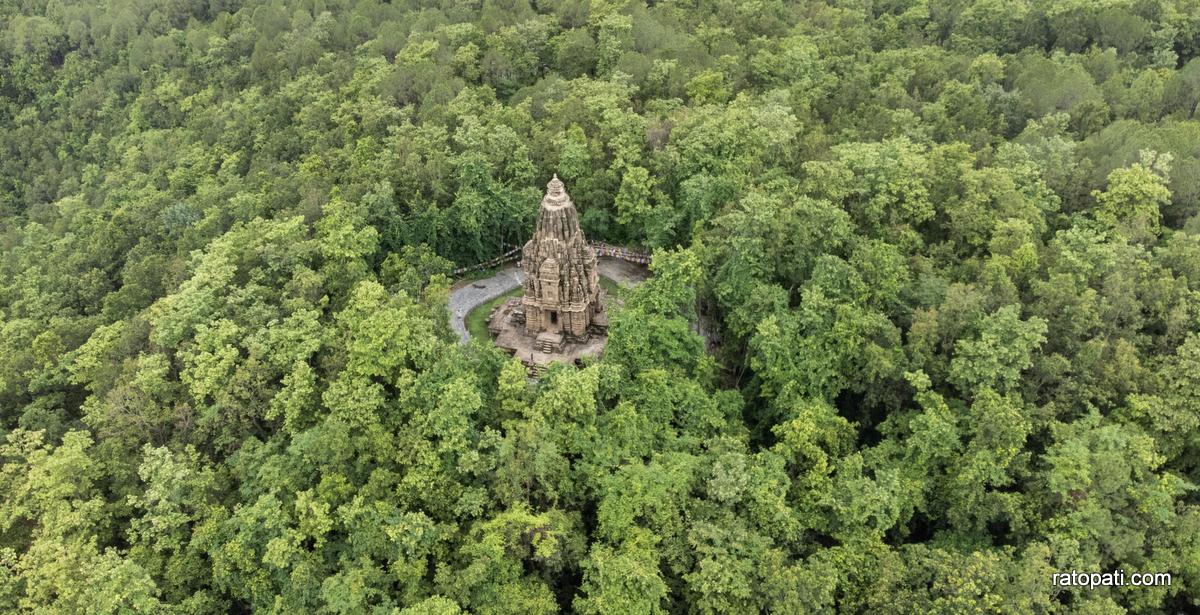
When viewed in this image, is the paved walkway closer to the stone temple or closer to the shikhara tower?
the stone temple

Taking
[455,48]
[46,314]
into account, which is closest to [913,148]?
[455,48]

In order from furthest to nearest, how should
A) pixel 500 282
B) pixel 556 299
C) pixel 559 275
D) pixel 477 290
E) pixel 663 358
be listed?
pixel 500 282 < pixel 477 290 < pixel 556 299 < pixel 559 275 < pixel 663 358

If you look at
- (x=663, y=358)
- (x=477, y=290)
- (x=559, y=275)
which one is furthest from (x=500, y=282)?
(x=663, y=358)

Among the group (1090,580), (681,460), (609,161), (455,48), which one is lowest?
(1090,580)

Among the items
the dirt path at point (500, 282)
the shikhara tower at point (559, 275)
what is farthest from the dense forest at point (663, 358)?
the shikhara tower at point (559, 275)

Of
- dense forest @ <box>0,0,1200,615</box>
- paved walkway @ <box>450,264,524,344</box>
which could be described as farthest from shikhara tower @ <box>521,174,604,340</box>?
dense forest @ <box>0,0,1200,615</box>

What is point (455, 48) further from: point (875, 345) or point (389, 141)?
point (875, 345)

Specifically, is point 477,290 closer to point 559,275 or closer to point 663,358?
point 559,275
